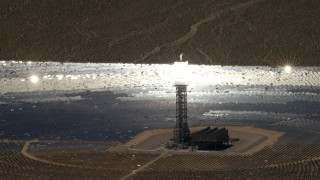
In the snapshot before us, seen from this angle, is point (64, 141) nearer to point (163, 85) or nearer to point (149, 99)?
point (149, 99)

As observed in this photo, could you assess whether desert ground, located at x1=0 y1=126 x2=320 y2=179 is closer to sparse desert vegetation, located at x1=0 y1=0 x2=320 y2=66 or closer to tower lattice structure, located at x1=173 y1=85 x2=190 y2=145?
tower lattice structure, located at x1=173 y1=85 x2=190 y2=145

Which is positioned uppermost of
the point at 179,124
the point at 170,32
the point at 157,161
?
the point at 170,32

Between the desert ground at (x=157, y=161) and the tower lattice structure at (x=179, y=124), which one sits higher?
the tower lattice structure at (x=179, y=124)

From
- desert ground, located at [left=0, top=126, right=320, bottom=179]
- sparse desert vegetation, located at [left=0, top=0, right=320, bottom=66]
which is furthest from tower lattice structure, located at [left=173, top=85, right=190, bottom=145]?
sparse desert vegetation, located at [left=0, top=0, right=320, bottom=66]

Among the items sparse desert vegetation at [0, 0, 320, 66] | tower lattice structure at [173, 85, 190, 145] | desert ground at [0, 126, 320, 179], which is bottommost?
desert ground at [0, 126, 320, 179]

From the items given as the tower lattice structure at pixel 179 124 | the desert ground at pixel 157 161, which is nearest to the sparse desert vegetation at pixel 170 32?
the desert ground at pixel 157 161

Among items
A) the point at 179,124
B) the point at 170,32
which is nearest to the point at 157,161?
the point at 179,124

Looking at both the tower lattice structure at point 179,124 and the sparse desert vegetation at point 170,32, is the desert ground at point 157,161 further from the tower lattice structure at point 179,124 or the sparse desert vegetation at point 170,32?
the sparse desert vegetation at point 170,32

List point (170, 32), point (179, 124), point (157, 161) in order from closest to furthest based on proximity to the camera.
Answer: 1. point (157, 161)
2. point (179, 124)
3. point (170, 32)

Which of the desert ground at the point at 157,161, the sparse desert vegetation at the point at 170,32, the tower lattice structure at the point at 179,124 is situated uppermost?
the sparse desert vegetation at the point at 170,32

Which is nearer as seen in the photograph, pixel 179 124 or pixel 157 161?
pixel 157 161

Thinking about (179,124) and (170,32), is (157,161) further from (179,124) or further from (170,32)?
(170,32)

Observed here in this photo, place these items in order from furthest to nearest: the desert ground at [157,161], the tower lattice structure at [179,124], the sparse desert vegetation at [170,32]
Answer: the sparse desert vegetation at [170,32] < the tower lattice structure at [179,124] < the desert ground at [157,161]
